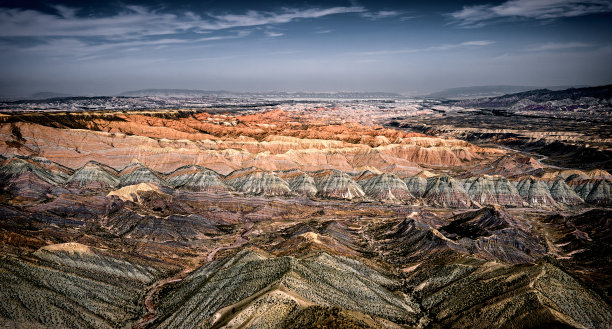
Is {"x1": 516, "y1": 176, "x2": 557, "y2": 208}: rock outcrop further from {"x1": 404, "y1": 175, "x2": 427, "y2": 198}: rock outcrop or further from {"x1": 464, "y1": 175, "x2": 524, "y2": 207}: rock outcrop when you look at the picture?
{"x1": 404, "y1": 175, "x2": 427, "y2": 198}: rock outcrop

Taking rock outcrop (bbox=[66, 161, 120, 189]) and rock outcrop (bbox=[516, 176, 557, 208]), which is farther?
rock outcrop (bbox=[66, 161, 120, 189])

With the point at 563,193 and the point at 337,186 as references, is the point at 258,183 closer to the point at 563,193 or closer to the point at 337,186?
the point at 337,186

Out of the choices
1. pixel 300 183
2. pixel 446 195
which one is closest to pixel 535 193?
pixel 446 195

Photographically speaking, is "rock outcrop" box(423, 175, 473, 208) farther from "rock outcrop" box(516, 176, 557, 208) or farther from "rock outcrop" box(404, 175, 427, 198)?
"rock outcrop" box(516, 176, 557, 208)

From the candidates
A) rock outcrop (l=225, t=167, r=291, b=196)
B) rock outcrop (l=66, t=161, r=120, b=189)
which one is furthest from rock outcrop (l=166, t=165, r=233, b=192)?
rock outcrop (l=66, t=161, r=120, b=189)

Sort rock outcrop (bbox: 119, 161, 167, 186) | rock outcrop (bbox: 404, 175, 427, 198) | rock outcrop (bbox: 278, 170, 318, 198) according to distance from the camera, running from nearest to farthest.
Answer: rock outcrop (bbox: 119, 161, 167, 186) → rock outcrop (bbox: 404, 175, 427, 198) → rock outcrop (bbox: 278, 170, 318, 198)

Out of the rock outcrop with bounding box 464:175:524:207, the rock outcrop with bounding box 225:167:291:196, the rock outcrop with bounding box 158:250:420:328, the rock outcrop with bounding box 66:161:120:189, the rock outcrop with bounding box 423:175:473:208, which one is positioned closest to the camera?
the rock outcrop with bounding box 158:250:420:328

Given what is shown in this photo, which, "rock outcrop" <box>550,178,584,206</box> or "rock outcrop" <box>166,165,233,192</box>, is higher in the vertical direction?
"rock outcrop" <box>166,165,233,192</box>

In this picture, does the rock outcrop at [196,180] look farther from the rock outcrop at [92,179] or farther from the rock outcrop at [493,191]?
the rock outcrop at [493,191]

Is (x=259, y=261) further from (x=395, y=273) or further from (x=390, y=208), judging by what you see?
(x=390, y=208)

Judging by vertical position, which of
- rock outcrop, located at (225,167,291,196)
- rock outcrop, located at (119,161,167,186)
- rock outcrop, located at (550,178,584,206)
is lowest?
rock outcrop, located at (550,178,584,206)
